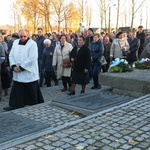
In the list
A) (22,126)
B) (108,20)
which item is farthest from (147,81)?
(108,20)

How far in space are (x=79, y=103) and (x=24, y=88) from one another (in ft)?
4.30

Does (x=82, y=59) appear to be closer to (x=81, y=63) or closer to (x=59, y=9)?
(x=81, y=63)

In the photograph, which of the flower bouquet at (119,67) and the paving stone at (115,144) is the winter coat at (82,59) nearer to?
the flower bouquet at (119,67)

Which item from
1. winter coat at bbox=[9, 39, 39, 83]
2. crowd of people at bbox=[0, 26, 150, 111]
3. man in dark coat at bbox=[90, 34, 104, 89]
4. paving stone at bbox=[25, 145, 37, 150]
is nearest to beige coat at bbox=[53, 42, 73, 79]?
crowd of people at bbox=[0, 26, 150, 111]

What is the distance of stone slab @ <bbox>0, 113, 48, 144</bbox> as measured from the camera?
13.3 feet

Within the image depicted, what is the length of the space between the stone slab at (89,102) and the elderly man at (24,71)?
631 millimetres

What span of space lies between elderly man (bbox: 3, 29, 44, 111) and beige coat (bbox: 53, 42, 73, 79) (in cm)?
223

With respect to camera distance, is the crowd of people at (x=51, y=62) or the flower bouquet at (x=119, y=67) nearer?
the crowd of people at (x=51, y=62)

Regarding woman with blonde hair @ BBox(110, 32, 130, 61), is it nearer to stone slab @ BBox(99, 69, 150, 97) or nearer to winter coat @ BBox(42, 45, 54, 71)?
stone slab @ BBox(99, 69, 150, 97)

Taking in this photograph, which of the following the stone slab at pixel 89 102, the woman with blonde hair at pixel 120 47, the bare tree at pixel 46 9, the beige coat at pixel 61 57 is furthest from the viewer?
the bare tree at pixel 46 9

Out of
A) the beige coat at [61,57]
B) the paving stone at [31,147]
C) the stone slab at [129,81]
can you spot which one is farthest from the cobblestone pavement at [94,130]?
the beige coat at [61,57]

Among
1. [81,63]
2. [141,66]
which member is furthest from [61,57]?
[141,66]

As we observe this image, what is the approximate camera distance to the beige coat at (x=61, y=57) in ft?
27.6

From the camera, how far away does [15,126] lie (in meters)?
4.48
